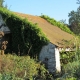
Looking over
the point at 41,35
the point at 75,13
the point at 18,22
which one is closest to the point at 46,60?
the point at 41,35

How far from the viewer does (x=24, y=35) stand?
22.6 metres

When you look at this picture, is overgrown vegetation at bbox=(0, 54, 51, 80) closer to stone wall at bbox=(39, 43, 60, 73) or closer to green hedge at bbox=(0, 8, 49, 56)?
stone wall at bbox=(39, 43, 60, 73)

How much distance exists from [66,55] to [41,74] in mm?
3894

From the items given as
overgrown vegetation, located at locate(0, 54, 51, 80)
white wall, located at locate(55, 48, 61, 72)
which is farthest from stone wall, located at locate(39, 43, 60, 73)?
overgrown vegetation, located at locate(0, 54, 51, 80)

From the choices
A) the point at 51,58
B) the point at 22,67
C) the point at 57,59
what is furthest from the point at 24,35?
the point at 22,67

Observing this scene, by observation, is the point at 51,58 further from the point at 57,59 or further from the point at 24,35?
the point at 24,35

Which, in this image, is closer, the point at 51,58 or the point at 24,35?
the point at 51,58

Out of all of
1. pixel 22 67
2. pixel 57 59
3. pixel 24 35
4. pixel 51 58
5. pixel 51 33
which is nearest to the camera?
pixel 22 67

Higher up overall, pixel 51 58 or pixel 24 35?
pixel 24 35

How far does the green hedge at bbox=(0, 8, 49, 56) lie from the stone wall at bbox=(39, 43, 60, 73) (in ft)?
1.67

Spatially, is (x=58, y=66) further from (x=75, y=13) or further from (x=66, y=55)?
(x=75, y=13)

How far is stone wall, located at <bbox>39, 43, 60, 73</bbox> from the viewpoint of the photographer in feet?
69.9

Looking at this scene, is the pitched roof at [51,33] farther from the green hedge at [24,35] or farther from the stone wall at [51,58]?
the green hedge at [24,35]

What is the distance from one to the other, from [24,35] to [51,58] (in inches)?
116
